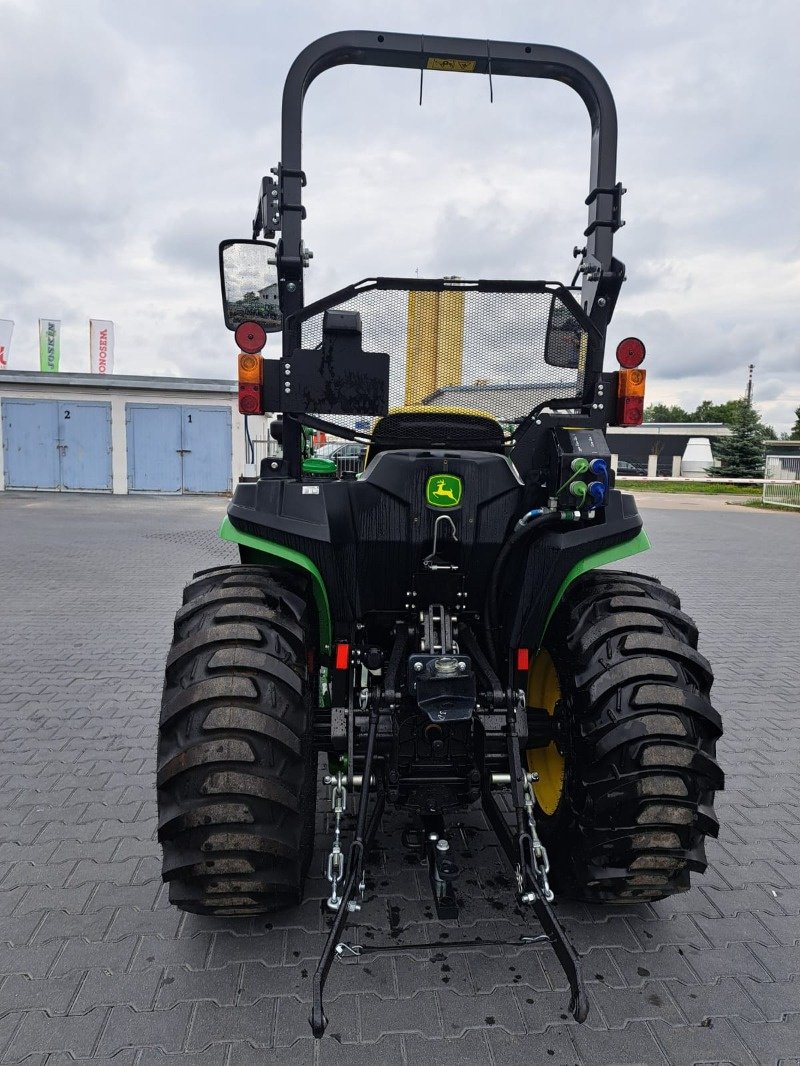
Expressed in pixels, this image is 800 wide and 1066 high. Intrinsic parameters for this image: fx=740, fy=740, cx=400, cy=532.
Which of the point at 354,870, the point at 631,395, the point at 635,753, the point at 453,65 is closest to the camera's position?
the point at 354,870

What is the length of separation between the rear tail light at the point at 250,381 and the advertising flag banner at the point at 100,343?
27075 mm

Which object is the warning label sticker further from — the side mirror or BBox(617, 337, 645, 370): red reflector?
BBox(617, 337, 645, 370): red reflector

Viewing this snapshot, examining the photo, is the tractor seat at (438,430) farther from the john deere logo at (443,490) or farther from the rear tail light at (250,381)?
the rear tail light at (250,381)

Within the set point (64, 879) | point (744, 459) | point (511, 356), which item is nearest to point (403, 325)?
point (511, 356)

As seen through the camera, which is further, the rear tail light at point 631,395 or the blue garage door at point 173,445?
the blue garage door at point 173,445

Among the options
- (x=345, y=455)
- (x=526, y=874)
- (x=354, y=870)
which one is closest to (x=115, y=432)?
(x=345, y=455)

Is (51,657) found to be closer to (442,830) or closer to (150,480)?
(442,830)

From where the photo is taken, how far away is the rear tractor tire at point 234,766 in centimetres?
229

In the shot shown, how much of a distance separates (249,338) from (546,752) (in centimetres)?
212

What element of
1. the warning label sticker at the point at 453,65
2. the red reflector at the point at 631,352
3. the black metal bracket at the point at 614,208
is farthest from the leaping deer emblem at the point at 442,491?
the warning label sticker at the point at 453,65

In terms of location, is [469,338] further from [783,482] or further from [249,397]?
[783,482]

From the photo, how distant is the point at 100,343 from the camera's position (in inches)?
1078

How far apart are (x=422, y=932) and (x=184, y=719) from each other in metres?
1.20

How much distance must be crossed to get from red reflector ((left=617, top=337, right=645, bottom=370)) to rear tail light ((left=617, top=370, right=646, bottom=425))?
4cm
